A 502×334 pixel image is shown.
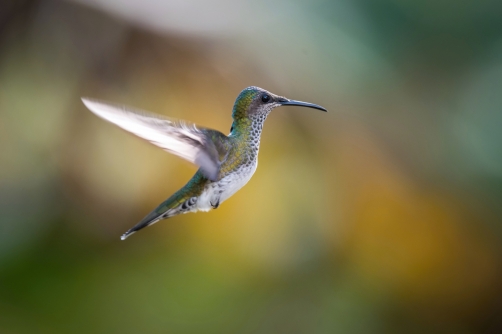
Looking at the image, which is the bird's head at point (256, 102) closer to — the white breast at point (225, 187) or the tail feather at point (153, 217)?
the white breast at point (225, 187)

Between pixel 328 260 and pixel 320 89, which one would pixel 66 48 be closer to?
pixel 320 89

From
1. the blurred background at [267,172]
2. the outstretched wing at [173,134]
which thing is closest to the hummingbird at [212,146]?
the outstretched wing at [173,134]

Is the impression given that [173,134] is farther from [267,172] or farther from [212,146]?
[267,172]

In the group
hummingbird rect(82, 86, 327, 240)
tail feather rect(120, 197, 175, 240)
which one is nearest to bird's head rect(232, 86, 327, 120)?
hummingbird rect(82, 86, 327, 240)

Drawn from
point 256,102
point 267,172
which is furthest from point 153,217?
point 267,172

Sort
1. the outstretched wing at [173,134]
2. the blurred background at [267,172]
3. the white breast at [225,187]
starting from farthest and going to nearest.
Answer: the blurred background at [267,172] → the white breast at [225,187] → the outstretched wing at [173,134]

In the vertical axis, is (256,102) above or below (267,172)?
above

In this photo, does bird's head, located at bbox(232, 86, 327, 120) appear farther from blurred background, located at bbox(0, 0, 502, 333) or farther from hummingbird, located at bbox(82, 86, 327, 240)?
blurred background, located at bbox(0, 0, 502, 333)
